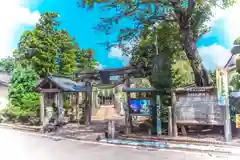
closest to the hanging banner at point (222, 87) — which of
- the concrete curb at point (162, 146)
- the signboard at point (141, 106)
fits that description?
the concrete curb at point (162, 146)

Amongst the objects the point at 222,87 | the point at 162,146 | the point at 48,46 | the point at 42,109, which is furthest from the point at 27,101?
the point at 222,87

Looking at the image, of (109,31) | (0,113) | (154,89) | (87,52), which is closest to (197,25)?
(154,89)

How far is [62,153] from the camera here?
1903 millimetres

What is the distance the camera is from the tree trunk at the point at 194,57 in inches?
113

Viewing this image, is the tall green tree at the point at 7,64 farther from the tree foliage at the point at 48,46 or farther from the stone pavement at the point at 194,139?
the stone pavement at the point at 194,139

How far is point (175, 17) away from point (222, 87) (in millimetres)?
1067

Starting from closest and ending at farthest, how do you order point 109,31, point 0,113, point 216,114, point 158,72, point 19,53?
point 19,53 < point 0,113 < point 109,31 < point 216,114 < point 158,72

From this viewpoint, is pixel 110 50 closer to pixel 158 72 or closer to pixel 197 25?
pixel 158 72

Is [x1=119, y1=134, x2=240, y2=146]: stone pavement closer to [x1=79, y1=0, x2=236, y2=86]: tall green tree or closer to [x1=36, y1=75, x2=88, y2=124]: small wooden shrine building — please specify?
[x1=79, y1=0, x2=236, y2=86]: tall green tree

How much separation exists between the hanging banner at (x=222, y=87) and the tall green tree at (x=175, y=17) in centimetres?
45

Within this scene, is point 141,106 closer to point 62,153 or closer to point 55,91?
point 62,153

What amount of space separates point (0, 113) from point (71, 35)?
3.15 feet

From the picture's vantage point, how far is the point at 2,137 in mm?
1773

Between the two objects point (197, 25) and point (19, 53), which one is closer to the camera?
point (19, 53)
